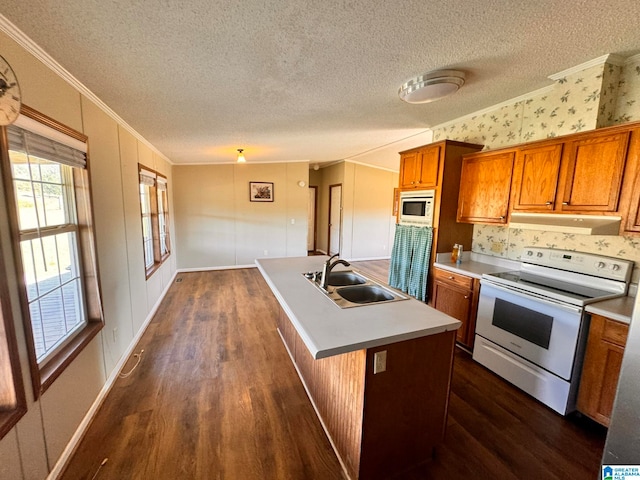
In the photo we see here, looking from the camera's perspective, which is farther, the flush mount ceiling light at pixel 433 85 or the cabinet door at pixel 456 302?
the cabinet door at pixel 456 302

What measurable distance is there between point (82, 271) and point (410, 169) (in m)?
3.36

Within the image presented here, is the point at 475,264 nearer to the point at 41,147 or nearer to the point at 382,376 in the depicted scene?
the point at 382,376

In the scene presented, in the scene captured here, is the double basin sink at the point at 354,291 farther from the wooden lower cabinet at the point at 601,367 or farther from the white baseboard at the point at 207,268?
the white baseboard at the point at 207,268

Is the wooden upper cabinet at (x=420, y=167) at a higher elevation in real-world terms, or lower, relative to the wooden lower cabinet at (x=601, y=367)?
higher

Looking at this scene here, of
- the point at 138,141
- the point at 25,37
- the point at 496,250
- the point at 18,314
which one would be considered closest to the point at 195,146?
the point at 138,141

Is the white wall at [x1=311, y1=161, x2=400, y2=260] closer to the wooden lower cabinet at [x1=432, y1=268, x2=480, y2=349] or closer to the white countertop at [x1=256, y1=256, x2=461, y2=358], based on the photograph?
the wooden lower cabinet at [x1=432, y1=268, x2=480, y2=349]

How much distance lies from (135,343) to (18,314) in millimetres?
1787

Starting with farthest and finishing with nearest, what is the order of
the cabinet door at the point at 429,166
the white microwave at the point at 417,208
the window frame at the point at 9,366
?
the white microwave at the point at 417,208
the cabinet door at the point at 429,166
the window frame at the point at 9,366

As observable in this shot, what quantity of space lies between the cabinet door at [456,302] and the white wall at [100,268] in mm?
3050

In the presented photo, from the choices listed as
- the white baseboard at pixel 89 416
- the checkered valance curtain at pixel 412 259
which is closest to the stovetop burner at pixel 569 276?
the checkered valance curtain at pixel 412 259

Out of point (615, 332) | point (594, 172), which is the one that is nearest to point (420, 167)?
point (594, 172)

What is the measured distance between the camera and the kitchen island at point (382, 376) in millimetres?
1274

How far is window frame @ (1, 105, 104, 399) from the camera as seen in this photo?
1199mm

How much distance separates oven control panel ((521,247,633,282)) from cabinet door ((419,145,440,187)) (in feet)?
3.75
